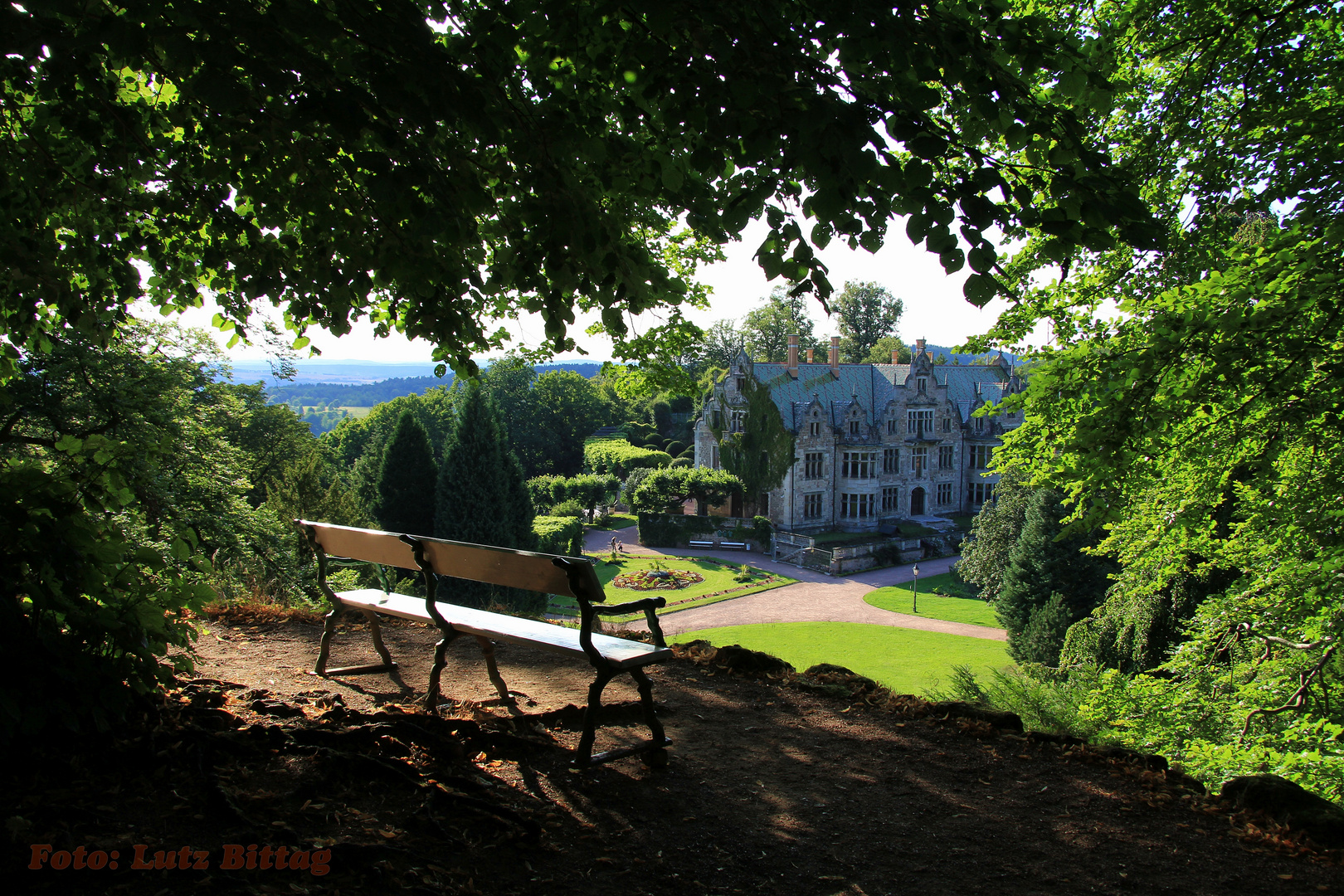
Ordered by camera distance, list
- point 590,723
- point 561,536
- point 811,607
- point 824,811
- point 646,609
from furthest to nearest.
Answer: point 561,536, point 811,607, point 646,609, point 590,723, point 824,811

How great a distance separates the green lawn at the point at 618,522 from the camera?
4245cm

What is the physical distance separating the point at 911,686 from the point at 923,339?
30.4 meters

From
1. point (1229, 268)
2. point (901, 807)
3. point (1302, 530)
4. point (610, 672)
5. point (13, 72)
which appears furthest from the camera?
point (1302, 530)

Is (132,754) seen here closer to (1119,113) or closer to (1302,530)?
(1302,530)

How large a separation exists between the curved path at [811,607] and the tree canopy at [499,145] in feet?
61.1

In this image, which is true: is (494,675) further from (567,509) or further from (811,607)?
(567,509)

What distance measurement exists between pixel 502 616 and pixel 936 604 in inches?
1049

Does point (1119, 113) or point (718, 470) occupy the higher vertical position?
point (1119, 113)

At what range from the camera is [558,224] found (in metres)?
3.55

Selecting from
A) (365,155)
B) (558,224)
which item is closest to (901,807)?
(558,224)

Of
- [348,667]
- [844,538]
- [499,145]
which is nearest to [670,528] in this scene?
[844,538]

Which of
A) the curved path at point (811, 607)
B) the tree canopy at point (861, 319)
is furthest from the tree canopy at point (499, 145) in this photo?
the tree canopy at point (861, 319)

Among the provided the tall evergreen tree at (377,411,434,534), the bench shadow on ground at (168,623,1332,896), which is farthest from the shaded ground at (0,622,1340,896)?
the tall evergreen tree at (377,411,434,534)

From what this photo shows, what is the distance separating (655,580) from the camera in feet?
97.1
